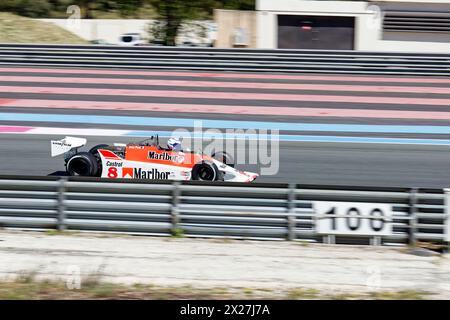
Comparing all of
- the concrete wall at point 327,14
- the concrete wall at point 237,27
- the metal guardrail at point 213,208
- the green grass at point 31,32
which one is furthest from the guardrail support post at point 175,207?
the green grass at point 31,32

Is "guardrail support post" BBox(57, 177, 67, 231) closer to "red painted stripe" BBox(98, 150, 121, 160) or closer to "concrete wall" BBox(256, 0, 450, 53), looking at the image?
"red painted stripe" BBox(98, 150, 121, 160)

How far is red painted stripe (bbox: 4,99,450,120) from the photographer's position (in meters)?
18.2

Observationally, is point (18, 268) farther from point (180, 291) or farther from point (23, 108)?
point (23, 108)

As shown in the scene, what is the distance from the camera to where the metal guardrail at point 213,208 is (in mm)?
9250

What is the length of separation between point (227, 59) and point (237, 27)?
3.68 meters

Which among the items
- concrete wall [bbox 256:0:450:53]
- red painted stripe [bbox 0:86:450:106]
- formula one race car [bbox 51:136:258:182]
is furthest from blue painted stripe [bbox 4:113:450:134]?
concrete wall [bbox 256:0:450:53]

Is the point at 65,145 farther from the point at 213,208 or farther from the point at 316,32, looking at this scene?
the point at 316,32

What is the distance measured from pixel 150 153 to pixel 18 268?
3571 mm

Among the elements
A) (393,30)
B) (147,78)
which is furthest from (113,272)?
(393,30)

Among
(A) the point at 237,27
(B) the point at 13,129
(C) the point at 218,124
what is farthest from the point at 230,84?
(B) the point at 13,129

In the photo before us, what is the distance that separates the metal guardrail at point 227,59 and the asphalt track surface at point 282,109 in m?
0.41

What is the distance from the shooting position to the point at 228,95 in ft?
65.6

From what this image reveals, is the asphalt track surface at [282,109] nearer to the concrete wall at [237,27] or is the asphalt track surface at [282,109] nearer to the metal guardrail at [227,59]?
the metal guardrail at [227,59]
